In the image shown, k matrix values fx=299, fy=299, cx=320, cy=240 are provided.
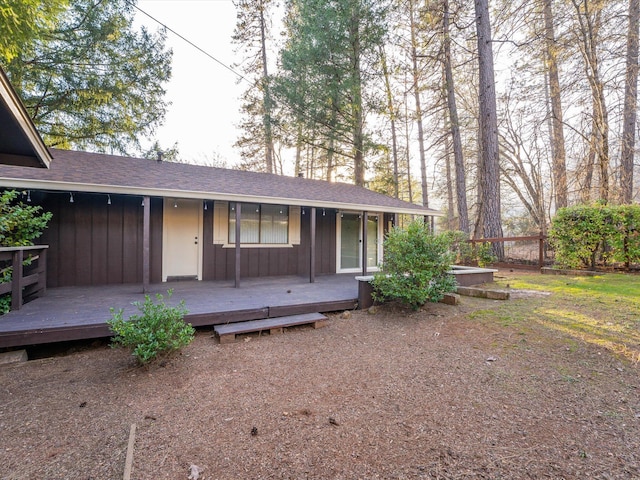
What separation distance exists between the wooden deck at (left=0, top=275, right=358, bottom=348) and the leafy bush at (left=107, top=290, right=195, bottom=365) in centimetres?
84

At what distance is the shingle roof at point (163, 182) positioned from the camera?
16.0ft

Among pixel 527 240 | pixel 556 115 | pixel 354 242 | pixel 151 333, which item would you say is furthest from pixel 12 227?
pixel 556 115

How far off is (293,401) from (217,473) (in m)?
0.86

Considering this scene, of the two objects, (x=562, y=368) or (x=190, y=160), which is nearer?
(x=562, y=368)

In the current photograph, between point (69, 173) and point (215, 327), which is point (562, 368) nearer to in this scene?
point (215, 327)

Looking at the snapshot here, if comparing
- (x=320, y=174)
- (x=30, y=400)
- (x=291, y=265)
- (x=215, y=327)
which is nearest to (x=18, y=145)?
(x=30, y=400)

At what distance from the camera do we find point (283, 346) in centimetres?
373

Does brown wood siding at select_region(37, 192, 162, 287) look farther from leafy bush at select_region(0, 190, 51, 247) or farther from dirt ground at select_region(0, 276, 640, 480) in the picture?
dirt ground at select_region(0, 276, 640, 480)

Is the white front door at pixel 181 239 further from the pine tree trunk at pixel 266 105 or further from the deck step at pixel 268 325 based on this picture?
the pine tree trunk at pixel 266 105

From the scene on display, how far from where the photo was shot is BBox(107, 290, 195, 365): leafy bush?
287cm

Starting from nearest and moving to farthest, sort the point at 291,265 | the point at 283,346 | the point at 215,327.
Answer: the point at 283,346
the point at 215,327
the point at 291,265

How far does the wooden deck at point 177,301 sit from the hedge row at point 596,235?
5868mm

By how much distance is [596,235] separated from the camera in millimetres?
7289

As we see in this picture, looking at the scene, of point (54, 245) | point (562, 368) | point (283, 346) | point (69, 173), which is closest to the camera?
point (562, 368)
